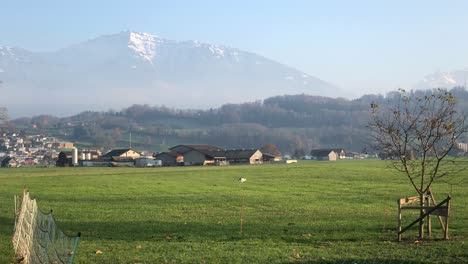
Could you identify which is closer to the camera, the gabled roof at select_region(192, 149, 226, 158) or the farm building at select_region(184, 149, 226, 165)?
the farm building at select_region(184, 149, 226, 165)

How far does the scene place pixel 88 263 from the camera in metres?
15.3

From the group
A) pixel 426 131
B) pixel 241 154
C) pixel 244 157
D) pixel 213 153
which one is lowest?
pixel 244 157

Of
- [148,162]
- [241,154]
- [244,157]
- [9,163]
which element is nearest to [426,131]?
[148,162]

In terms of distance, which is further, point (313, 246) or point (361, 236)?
point (361, 236)

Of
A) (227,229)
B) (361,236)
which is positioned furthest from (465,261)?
(227,229)

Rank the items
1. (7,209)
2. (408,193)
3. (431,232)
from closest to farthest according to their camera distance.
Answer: (431,232) → (7,209) → (408,193)

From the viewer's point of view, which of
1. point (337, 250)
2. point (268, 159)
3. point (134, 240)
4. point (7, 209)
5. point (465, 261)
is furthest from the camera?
point (268, 159)

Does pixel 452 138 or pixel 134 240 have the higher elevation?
pixel 452 138

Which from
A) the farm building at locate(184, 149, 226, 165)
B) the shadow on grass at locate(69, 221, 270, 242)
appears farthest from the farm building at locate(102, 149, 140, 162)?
the shadow on grass at locate(69, 221, 270, 242)

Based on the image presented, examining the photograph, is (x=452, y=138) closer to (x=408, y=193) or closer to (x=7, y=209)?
(x=408, y=193)

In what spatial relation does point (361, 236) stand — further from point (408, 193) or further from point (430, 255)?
point (408, 193)

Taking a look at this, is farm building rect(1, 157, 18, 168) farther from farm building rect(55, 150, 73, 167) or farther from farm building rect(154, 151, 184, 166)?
farm building rect(154, 151, 184, 166)

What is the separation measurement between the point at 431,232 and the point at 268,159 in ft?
496

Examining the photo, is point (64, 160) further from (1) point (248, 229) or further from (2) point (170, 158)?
(1) point (248, 229)
